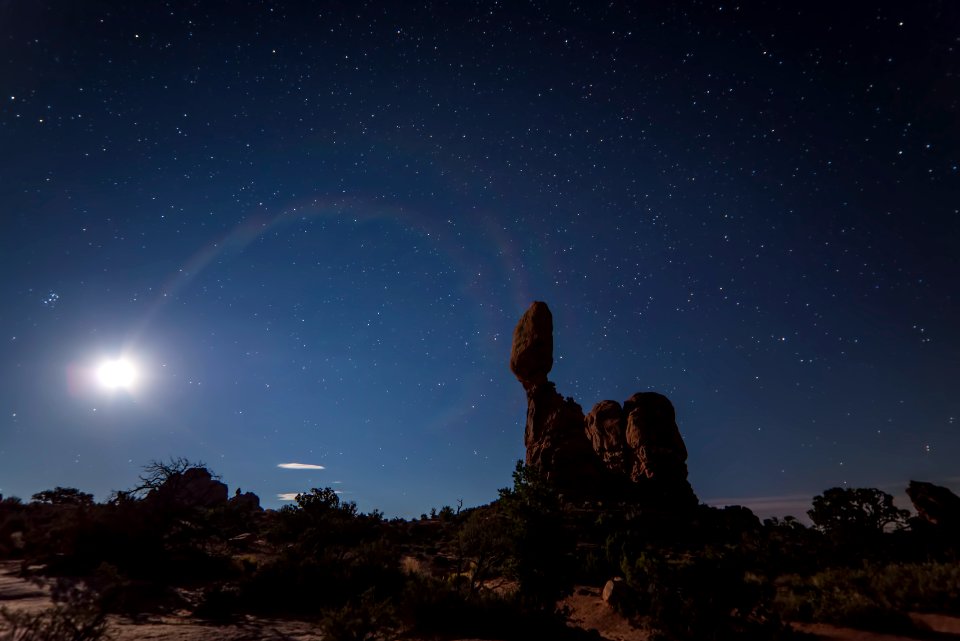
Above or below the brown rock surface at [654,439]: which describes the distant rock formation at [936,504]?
below

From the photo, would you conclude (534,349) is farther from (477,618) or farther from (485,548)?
(477,618)

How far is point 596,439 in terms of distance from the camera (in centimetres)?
5606

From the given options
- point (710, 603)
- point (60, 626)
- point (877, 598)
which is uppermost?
point (60, 626)

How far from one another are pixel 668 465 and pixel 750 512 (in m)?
8.13

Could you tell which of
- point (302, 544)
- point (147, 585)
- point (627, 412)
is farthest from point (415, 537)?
point (627, 412)

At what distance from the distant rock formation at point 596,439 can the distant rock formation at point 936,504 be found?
1700cm

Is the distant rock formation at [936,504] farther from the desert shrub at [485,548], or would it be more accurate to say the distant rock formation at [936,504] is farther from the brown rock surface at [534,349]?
the desert shrub at [485,548]

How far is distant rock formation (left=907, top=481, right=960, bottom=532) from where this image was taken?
32438mm

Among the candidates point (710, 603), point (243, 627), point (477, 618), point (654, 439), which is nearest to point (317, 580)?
point (243, 627)

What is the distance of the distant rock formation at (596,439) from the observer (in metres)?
45.6

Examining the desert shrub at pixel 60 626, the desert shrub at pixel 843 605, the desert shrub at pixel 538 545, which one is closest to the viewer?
the desert shrub at pixel 60 626

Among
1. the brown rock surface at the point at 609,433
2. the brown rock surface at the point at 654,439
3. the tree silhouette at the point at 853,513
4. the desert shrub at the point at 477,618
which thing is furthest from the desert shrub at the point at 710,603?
the brown rock surface at the point at 609,433

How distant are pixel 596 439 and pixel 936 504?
2973cm

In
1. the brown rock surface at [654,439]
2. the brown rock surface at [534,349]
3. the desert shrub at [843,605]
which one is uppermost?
the brown rock surface at [534,349]
